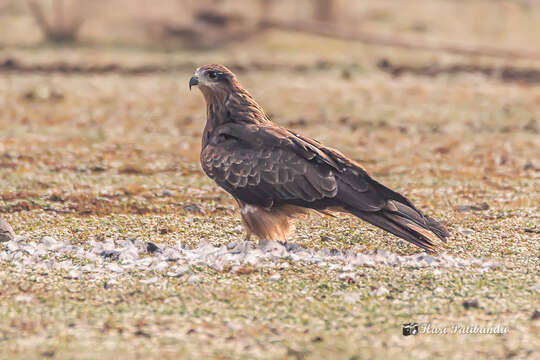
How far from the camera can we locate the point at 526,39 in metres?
23.4

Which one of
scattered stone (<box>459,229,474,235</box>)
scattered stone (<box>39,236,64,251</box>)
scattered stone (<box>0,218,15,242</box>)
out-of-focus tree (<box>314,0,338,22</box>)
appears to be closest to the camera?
scattered stone (<box>39,236,64,251</box>)

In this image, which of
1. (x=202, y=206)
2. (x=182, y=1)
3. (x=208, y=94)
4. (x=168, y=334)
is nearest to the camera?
(x=168, y=334)

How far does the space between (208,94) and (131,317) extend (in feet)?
9.68

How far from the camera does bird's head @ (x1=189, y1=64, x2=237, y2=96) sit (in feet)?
25.1

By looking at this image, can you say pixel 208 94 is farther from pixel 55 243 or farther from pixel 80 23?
pixel 80 23

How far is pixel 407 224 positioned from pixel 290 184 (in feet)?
3.52

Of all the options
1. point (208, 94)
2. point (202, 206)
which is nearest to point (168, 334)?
point (208, 94)

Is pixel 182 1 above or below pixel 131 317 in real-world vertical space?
above

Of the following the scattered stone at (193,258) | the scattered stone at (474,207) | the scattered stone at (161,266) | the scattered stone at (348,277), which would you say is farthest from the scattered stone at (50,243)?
the scattered stone at (474,207)

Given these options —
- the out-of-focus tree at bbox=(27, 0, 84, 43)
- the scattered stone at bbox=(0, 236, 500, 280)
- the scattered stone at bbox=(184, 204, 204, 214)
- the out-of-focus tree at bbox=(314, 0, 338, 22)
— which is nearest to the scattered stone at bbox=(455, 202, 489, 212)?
the scattered stone at bbox=(0, 236, 500, 280)

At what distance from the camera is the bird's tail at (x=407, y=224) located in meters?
6.62

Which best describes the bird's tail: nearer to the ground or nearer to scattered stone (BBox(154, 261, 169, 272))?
the ground

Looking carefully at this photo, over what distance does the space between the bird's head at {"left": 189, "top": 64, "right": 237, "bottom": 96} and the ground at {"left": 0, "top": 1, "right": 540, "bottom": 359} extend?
1393 millimetres

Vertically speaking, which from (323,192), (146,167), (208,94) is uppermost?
(208,94)
